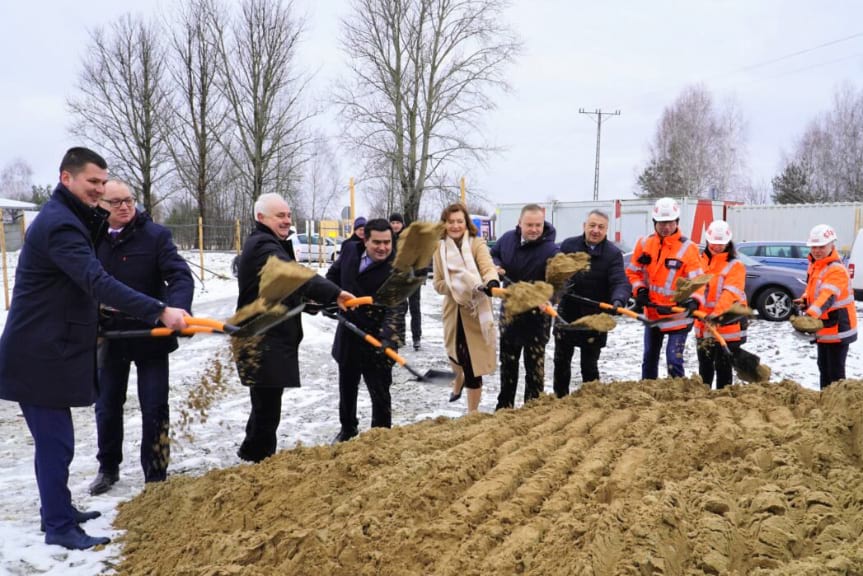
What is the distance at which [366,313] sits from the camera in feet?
16.0

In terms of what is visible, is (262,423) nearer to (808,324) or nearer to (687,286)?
(687,286)

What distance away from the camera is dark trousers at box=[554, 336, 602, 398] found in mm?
5617

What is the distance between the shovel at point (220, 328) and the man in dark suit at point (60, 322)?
8 cm

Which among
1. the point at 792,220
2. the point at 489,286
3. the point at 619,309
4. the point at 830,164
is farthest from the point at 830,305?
the point at 830,164

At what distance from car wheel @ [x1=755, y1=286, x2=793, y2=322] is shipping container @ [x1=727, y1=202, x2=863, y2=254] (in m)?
11.3

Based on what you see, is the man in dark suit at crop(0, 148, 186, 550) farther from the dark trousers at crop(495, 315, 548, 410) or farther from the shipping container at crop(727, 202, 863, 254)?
the shipping container at crop(727, 202, 863, 254)

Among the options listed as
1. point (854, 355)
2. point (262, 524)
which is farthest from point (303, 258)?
point (262, 524)

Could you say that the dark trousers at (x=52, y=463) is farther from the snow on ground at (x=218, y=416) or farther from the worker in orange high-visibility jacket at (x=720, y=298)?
the worker in orange high-visibility jacket at (x=720, y=298)

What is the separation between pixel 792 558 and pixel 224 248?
2609 centimetres

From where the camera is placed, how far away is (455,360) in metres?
5.26

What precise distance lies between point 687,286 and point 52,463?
4536 millimetres

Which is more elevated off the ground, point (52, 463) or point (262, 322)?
point (262, 322)

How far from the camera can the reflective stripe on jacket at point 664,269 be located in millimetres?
5730

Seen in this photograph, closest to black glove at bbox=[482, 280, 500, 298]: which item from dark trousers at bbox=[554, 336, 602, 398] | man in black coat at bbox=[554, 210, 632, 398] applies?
man in black coat at bbox=[554, 210, 632, 398]
